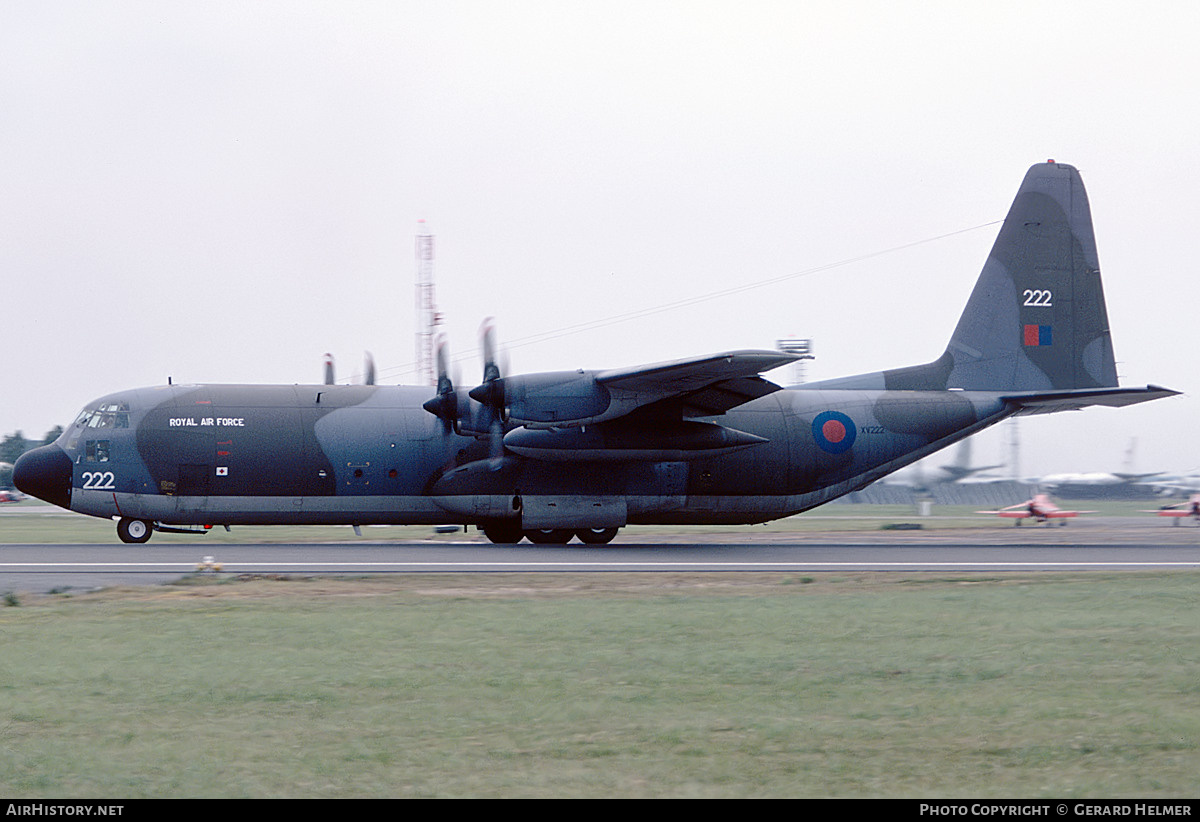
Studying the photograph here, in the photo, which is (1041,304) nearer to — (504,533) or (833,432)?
(833,432)

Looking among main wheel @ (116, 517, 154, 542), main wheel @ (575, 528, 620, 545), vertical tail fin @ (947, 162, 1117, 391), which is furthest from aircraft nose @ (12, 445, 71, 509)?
vertical tail fin @ (947, 162, 1117, 391)

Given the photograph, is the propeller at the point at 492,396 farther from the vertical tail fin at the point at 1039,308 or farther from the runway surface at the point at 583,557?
the vertical tail fin at the point at 1039,308

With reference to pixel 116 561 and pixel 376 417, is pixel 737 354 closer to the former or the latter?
pixel 376 417

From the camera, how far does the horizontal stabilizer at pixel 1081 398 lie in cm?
2625

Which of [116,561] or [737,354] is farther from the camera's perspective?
[737,354]

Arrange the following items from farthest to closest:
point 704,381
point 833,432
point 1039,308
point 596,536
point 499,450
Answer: point 1039,308 → point 833,432 → point 596,536 → point 499,450 → point 704,381

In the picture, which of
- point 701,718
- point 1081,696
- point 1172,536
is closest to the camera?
point 701,718

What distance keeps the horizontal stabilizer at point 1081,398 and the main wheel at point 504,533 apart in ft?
40.6

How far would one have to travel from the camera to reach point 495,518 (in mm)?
25109

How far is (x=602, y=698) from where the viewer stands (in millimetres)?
7953

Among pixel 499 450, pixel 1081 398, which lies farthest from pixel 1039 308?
pixel 499 450

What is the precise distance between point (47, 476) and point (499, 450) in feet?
31.9
